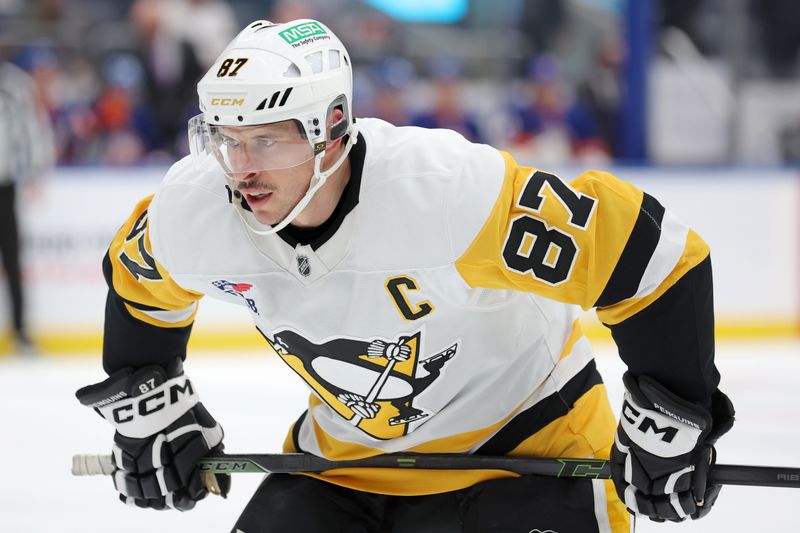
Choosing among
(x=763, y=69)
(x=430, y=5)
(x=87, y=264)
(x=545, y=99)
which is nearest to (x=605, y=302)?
(x=87, y=264)

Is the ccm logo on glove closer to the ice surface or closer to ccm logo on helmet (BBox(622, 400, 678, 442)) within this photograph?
the ice surface

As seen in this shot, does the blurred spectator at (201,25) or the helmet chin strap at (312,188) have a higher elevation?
the helmet chin strap at (312,188)

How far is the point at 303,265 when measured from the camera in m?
2.16

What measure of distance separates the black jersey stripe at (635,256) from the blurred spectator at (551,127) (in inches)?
232

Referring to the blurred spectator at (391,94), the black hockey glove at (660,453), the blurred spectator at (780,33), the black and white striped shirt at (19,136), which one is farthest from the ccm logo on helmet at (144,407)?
the blurred spectator at (780,33)

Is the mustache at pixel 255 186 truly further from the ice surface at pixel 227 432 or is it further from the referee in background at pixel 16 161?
the referee in background at pixel 16 161

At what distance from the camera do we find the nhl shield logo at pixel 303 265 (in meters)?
2.15

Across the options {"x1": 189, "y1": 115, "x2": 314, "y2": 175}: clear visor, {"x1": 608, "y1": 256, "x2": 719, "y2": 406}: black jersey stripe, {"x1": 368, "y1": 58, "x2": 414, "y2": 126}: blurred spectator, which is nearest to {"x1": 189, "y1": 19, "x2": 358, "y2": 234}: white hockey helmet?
{"x1": 189, "y1": 115, "x2": 314, "y2": 175}: clear visor

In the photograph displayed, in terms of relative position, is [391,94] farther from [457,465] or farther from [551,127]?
[457,465]

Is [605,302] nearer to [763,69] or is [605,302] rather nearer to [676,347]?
[676,347]

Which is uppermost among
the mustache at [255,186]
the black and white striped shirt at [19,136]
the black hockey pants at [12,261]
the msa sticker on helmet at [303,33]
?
the msa sticker on helmet at [303,33]

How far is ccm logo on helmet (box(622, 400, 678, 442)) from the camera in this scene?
213 cm

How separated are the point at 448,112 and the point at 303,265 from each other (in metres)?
5.85

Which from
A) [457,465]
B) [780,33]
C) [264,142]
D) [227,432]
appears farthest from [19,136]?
[780,33]
